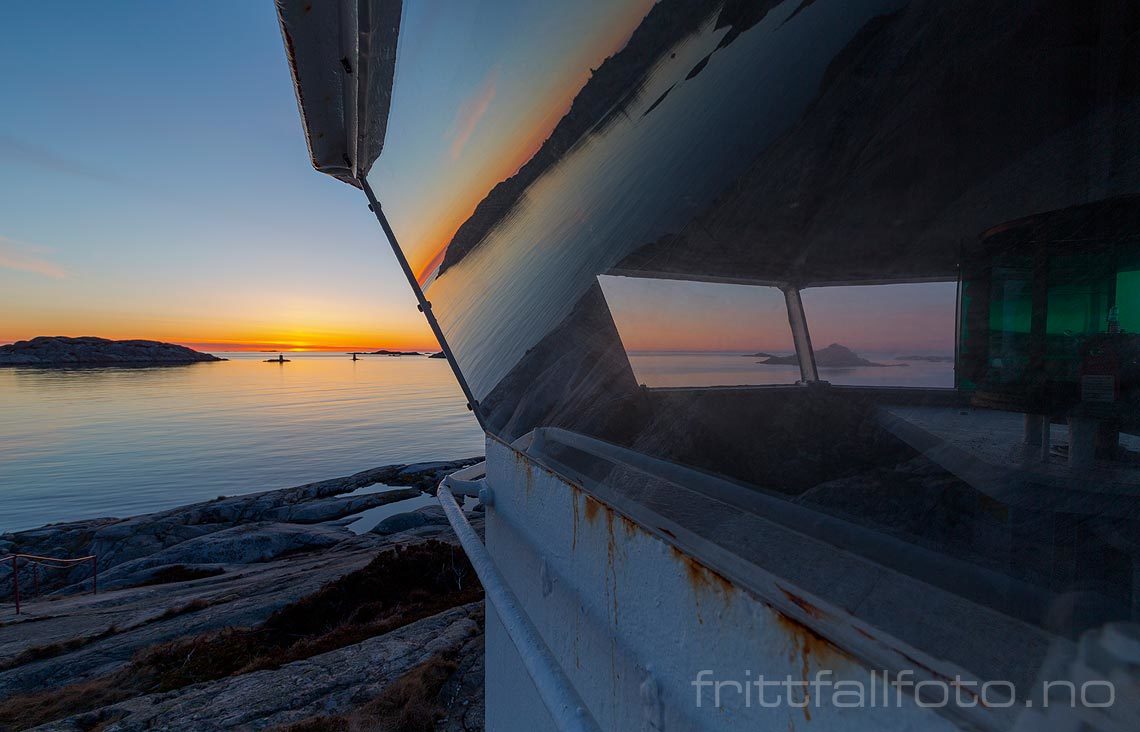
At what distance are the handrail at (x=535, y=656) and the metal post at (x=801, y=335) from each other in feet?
3.17

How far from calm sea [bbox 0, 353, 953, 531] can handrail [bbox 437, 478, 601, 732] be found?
2.85 feet

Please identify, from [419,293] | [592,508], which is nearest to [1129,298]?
[592,508]

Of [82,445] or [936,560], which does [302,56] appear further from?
[82,445]

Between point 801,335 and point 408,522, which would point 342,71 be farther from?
point 408,522

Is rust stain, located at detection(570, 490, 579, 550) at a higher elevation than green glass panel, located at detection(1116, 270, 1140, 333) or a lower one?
lower

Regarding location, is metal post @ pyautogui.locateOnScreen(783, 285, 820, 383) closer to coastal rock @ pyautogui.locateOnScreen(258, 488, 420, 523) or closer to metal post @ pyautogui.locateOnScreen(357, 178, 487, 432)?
metal post @ pyautogui.locateOnScreen(357, 178, 487, 432)

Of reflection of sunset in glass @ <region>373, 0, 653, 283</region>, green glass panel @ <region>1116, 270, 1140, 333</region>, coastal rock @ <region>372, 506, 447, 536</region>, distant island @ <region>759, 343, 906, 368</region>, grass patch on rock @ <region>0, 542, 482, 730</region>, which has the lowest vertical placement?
coastal rock @ <region>372, 506, 447, 536</region>

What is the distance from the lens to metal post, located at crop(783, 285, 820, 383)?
1.00m

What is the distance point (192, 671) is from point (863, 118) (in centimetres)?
1257

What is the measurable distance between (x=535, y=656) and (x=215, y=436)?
61.5 meters

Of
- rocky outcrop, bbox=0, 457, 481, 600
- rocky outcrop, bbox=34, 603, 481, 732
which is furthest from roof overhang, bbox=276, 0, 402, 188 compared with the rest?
rocky outcrop, bbox=0, 457, 481, 600

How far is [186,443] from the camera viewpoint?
47.2 metres

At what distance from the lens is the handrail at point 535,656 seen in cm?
122

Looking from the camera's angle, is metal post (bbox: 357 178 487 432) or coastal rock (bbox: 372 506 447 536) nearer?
metal post (bbox: 357 178 487 432)
